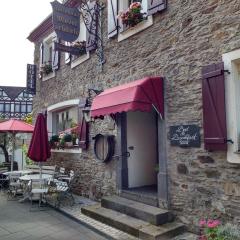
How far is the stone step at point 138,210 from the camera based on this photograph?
648 cm

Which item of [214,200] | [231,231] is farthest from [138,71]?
[231,231]

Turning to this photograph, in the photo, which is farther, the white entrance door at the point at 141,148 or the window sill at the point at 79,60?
the window sill at the point at 79,60

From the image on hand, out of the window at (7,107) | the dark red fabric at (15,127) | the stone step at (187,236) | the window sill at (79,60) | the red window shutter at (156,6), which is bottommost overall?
the stone step at (187,236)

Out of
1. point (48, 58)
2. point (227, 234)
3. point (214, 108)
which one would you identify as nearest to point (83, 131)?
point (214, 108)

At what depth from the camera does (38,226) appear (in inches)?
278

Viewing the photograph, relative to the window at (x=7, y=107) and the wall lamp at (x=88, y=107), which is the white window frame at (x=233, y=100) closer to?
the wall lamp at (x=88, y=107)

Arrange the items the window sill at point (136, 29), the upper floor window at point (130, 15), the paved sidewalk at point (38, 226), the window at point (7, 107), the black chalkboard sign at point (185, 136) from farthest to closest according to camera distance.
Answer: the window at point (7, 107), the window sill at point (136, 29), the upper floor window at point (130, 15), the paved sidewalk at point (38, 226), the black chalkboard sign at point (185, 136)

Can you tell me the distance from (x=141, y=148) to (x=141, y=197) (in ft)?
4.94

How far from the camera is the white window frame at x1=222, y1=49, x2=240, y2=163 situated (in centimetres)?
562

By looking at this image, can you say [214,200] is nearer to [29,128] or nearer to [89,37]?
[89,37]

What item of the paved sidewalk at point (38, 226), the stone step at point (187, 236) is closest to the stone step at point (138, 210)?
the stone step at point (187, 236)

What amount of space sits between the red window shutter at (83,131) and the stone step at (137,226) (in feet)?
8.72

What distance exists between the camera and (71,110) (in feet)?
38.8

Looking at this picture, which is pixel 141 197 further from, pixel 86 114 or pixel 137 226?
pixel 86 114
